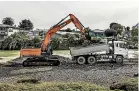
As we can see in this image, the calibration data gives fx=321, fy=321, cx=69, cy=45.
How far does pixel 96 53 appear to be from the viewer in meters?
30.9

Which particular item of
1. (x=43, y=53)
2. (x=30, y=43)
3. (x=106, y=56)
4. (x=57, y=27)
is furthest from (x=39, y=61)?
(x=30, y=43)

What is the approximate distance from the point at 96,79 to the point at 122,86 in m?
6.47

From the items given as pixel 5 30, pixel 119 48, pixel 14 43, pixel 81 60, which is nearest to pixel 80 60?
pixel 81 60

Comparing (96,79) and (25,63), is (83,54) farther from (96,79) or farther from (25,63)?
(96,79)

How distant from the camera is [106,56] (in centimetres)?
3095

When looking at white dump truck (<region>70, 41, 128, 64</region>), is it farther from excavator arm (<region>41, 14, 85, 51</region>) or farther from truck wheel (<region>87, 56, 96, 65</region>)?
excavator arm (<region>41, 14, 85, 51</region>)

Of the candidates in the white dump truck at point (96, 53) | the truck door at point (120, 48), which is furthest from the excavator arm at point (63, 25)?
the truck door at point (120, 48)

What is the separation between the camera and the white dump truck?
30.8 m

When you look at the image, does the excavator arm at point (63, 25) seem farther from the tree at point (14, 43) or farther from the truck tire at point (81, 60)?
the tree at point (14, 43)

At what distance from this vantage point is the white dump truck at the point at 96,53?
30.8 meters

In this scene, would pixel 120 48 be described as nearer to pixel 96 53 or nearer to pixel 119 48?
pixel 119 48

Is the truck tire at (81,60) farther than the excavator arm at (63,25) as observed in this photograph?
No

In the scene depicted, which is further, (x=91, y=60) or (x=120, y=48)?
(x=120, y=48)

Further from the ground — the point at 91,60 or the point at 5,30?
the point at 5,30
